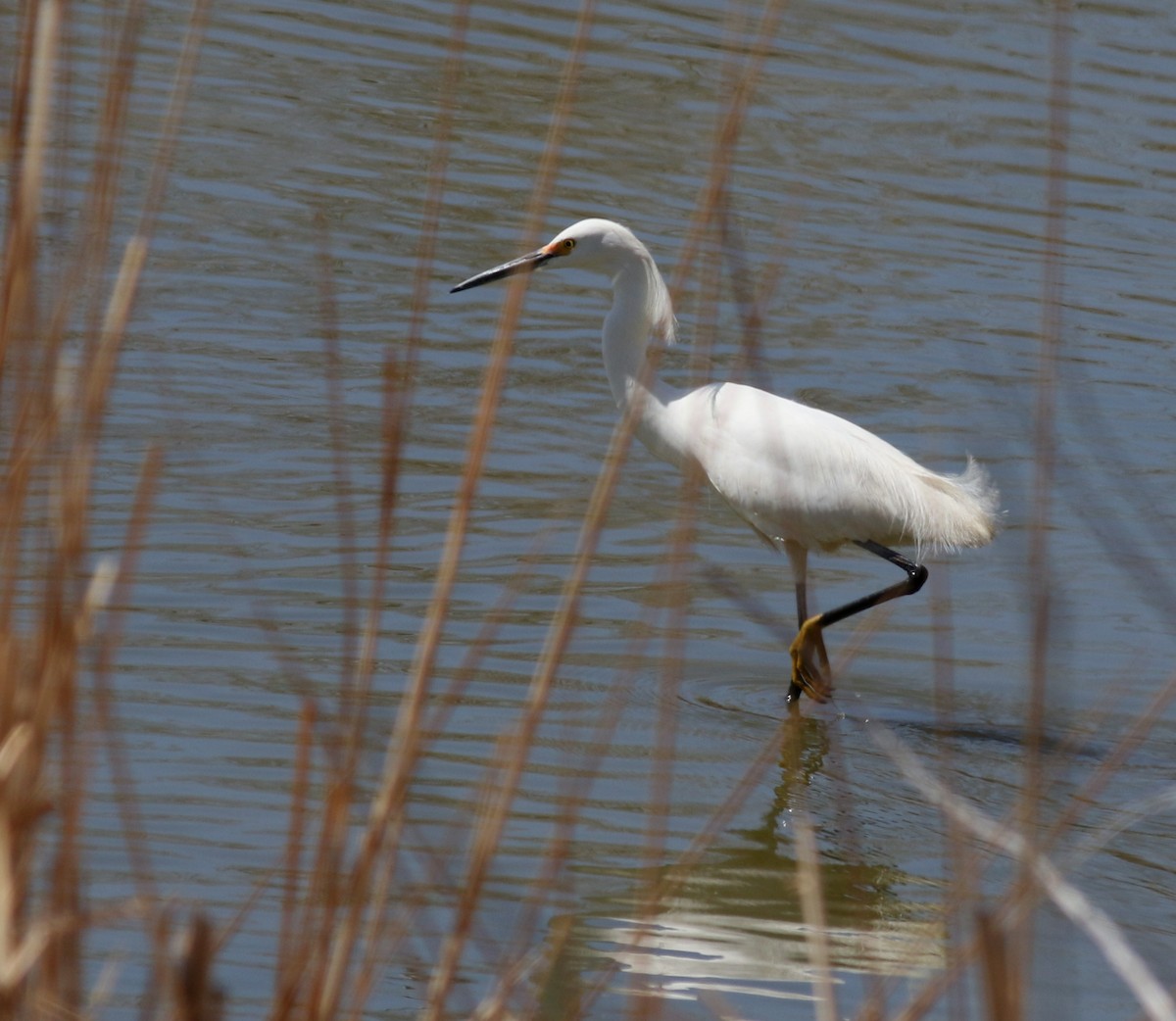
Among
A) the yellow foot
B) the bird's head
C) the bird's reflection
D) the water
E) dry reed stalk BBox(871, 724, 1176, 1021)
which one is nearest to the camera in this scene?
dry reed stalk BBox(871, 724, 1176, 1021)

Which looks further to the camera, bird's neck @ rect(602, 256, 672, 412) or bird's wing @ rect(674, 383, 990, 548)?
bird's neck @ rect(602, 256, 672, 412)

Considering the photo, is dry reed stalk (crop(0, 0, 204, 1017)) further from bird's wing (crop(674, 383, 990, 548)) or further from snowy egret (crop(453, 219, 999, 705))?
bird's wing (crop(674, 383, 990, 548))

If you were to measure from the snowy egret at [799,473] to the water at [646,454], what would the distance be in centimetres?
24

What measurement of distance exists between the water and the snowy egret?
24 cm

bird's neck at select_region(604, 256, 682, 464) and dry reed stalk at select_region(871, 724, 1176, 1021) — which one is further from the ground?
bird's neck at select_region(604, 256, 682, 464)

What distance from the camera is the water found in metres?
3.77

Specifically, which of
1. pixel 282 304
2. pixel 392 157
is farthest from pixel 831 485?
pixel 392 157

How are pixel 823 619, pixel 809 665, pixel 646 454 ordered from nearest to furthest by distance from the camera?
pixel 809 665 → pixel 823 619 → pixel 646 454

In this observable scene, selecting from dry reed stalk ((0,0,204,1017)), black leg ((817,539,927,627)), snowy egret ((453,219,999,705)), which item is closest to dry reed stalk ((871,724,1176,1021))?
dry reed stalk ((0,0,204,1017))

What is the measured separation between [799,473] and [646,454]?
157 centimetres

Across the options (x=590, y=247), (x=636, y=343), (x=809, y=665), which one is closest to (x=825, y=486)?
(x=809, y=665)

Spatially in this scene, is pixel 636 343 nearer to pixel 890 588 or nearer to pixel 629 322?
pixel 629 322

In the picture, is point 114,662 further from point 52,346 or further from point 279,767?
point 52,346

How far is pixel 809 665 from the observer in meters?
5.21
